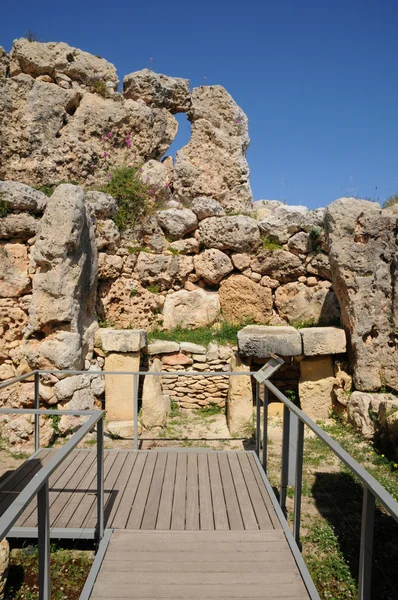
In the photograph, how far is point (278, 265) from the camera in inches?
384

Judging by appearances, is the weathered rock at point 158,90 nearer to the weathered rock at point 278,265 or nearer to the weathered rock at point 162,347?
the weathered rock at point 278,265

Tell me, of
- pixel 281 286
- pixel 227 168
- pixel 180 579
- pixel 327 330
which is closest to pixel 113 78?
pixel 227 168

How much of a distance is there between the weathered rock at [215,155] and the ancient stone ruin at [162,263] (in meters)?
0.04

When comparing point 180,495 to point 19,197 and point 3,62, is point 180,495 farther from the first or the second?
point 3,62

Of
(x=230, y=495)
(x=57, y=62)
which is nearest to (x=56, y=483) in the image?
(x=230, y=495)

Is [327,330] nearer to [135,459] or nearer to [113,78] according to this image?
[135,459]

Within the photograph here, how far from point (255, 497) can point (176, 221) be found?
22.8 ft

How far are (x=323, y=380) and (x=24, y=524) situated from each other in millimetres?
5647

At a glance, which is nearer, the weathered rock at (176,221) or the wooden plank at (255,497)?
the wooden plank at (255,497)

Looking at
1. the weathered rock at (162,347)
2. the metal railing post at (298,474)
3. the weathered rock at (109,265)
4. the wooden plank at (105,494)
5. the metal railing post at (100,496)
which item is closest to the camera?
the metal railing post at (298,474)

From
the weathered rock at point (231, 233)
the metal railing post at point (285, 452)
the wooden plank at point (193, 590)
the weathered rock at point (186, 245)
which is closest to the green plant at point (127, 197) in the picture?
the weathered rock at point (186, 245)

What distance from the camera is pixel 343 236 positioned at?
764 centimetres

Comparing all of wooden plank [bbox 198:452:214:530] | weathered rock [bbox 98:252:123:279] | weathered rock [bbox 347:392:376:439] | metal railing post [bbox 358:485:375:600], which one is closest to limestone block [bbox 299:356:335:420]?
weathered rock [bbox 347:392:376:439]

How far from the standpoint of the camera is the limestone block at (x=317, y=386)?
7.78 metres
